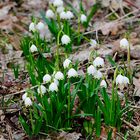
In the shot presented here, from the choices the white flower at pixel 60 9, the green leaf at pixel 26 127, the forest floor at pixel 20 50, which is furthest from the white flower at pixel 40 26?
the green leaf at pixel 26 127

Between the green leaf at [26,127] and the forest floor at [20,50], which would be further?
the forest floor at [20,50]

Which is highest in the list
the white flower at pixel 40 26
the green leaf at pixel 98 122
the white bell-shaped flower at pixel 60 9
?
the white bell-shaped flower at pixel 60 9

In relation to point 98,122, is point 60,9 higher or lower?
higher

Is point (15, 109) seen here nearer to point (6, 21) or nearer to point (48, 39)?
point (48, 39)

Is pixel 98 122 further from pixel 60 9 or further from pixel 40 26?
pixel 60 9

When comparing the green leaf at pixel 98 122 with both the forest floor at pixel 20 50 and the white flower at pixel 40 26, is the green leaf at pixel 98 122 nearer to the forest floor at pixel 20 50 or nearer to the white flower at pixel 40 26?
the forest floor at pixel 20 50

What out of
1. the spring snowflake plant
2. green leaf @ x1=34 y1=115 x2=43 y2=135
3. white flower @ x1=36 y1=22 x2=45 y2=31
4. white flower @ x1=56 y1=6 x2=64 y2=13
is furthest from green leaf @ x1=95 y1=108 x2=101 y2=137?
white flower @ x1=56 y1=6 x2=64 y2=13

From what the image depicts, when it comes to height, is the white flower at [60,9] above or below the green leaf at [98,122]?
above

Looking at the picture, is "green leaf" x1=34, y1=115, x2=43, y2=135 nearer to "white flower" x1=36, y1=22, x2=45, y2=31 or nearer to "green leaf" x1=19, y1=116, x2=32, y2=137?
"green leaf" x1=19, y1=116, x2=32, y2=137

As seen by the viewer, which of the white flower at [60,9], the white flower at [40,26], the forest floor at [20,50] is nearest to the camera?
the forest floor at [20,50]

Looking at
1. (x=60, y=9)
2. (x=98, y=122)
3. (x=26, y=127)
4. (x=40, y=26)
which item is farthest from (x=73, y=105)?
(x=60, y=9)

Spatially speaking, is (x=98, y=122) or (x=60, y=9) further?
(x=60, y=9)

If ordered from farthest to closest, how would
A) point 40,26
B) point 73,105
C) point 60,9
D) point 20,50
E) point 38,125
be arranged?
point 20,50 → point 60,9 → point 40,26 → point 73,105 → point 38,125
